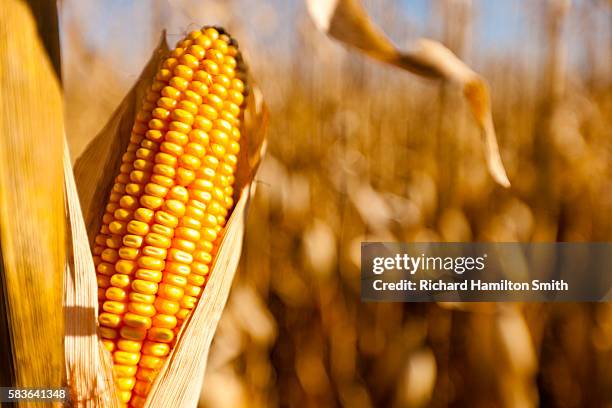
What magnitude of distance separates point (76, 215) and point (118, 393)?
19 centimetres

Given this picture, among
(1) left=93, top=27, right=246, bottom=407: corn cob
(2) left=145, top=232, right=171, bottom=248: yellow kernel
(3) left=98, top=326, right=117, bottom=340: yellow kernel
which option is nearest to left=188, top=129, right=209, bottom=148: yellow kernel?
(1) left=93, top=27, right=246, bottom=407: corn cob

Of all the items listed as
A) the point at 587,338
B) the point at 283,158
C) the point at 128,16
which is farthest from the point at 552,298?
the point at 128,16

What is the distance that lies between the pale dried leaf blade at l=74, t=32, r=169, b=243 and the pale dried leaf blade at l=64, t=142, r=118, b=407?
0.08 metres

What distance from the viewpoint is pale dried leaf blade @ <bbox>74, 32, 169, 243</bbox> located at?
635 millimetres

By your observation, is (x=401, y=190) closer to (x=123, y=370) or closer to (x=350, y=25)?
(x=350, y=25)

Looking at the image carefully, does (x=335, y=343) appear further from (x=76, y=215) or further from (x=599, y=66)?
(x=599, y=66)

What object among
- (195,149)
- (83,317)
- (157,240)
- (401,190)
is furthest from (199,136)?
(401,190)

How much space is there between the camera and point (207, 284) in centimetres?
57

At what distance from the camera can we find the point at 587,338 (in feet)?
2.47

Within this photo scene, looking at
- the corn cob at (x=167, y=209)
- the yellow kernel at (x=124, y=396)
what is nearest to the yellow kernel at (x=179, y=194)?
the corn cob at (x=167, y=209)

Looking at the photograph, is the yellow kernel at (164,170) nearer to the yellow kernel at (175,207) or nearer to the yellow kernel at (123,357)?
the yellow kernel at (175,207)

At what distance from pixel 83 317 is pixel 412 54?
45 cm

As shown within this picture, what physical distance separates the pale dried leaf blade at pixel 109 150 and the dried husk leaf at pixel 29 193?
8cm

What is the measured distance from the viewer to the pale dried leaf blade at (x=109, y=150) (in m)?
0.63
